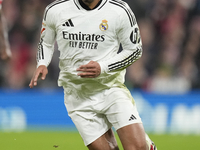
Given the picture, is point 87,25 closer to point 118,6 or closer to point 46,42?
point 118,6

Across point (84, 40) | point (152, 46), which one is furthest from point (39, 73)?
point (152, 46)

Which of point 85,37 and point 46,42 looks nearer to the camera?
point 85,37

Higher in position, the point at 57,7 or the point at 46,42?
the point at 57,7

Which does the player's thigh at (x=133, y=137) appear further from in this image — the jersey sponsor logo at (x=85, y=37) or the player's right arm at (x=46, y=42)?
the player's right arm at (x=46, y=42)

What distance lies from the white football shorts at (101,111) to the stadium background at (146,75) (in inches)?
154

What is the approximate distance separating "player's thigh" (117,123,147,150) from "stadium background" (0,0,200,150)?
422 centimetres

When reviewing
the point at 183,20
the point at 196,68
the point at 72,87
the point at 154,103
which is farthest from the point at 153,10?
the point at 72,87

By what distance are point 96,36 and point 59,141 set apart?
138 inches

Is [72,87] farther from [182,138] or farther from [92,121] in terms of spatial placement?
[182,138]

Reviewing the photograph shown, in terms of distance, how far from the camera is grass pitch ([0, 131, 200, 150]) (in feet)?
21.8

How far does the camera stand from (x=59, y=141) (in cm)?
721

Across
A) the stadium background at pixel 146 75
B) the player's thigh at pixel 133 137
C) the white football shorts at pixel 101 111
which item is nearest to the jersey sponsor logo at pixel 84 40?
the white football shorts at pixel 101 111

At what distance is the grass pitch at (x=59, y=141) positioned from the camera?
21.8 feet

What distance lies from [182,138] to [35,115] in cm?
294
